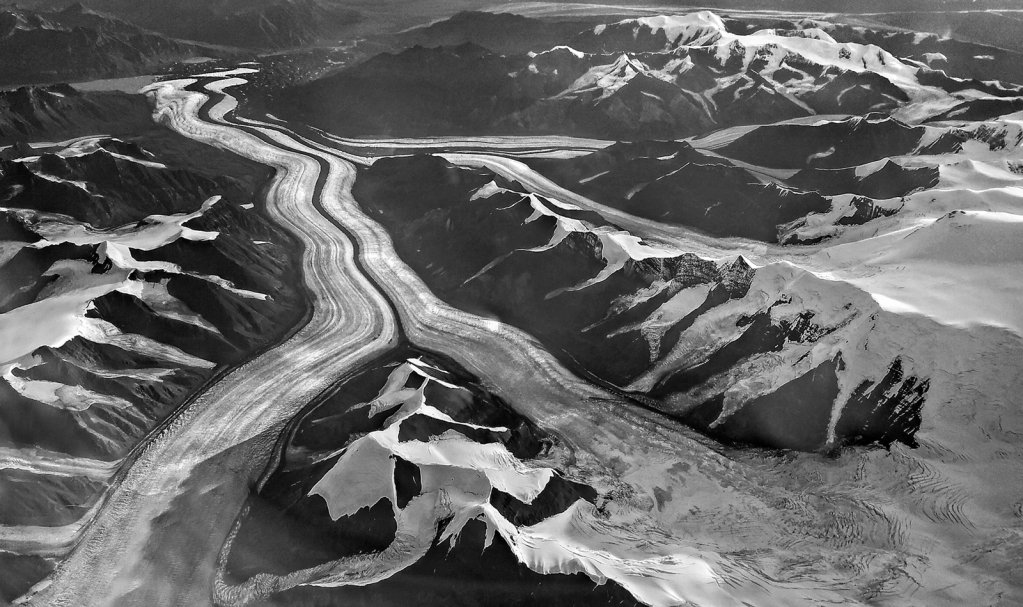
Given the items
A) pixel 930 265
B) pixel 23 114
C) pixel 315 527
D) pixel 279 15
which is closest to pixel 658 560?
pixel 315 527

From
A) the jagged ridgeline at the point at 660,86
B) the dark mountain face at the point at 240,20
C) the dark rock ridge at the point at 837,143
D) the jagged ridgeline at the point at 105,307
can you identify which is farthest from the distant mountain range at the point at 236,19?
the dark rock ridge at the point at 837,143

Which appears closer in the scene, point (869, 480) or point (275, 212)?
point (869, 480)

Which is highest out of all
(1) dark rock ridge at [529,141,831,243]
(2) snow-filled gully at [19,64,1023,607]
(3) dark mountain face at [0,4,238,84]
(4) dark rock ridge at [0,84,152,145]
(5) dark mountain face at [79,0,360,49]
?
(5) dark mountain face at [79,0,360,49]

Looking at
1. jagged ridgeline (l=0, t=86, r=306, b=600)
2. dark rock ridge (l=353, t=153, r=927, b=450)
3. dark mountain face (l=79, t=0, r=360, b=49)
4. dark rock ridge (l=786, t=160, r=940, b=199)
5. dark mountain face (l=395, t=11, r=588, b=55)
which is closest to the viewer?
jagged ridgeline (l=0, t=86, r=306, b=600)

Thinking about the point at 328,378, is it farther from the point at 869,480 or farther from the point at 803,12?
the point at 803,12

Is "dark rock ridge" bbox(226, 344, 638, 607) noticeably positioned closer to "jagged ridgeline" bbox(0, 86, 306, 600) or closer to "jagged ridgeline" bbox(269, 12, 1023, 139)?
"jagged ridgeline" bbox(0, 86, 306, 600)

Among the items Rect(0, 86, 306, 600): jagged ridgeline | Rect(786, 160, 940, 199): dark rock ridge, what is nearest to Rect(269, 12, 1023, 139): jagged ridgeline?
Rect(786, 160, 940, 199): dark rock ridge

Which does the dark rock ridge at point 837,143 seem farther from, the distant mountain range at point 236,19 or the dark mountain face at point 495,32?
the distant mountain range at point 236,19

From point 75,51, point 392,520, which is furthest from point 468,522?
point 75,51
